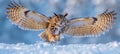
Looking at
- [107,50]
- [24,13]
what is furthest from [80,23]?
[107,50]

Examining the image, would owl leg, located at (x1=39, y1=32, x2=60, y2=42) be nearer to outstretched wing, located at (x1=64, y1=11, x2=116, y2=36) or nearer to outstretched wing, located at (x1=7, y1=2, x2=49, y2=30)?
outstretched wing, located at (x1=7, y1=2, x2=49, y2=30)

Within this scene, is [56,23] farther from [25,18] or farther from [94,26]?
[94,26]

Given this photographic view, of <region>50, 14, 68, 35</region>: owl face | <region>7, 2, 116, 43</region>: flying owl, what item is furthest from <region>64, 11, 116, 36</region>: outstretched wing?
<region>50, 14, 68, 35</region>: owl face

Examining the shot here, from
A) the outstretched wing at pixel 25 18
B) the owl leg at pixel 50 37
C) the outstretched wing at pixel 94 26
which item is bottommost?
the owl leg at pixel 50 37

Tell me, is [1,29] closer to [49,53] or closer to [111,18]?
[111,18]

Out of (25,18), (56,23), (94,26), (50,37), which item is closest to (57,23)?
(56,23)

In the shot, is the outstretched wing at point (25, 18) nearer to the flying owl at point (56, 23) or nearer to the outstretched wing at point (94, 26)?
the flying owl at point (56, 23)

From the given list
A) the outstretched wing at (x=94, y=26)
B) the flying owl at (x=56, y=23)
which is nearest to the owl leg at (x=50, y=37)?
the flying owl at (x=56, y=23)

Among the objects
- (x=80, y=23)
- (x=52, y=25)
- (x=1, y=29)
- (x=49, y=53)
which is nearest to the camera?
(x=49, y=53)
